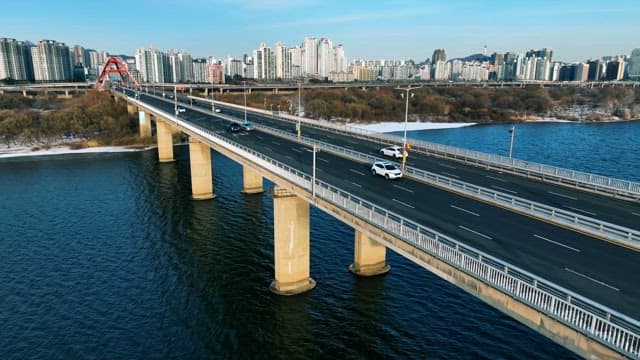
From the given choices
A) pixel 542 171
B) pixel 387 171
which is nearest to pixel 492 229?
pixel 387 171

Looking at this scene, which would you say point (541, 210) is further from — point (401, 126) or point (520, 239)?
point (401, 126)

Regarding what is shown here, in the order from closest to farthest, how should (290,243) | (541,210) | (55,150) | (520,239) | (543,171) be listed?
1. (520,239)
2. (541,210)
3. (290,243)
4. (543,171)
5. (55,150)

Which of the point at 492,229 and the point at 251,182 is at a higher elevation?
the point at 492,229

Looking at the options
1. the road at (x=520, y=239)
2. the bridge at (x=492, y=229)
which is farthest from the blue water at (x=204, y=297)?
the road at (x=520, y=239)

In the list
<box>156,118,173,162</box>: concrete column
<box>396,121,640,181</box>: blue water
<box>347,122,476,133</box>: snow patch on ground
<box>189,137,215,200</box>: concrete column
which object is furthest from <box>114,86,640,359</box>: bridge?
<box>347,122,476,133</box>: snow patch on ground

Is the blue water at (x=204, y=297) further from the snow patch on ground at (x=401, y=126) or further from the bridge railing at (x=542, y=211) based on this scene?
the snow patch on ground at (x=401, y=126)

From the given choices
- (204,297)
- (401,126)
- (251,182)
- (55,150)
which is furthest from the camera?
(401,126)

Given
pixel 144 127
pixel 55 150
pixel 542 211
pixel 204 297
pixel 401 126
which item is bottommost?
pixel 204 297

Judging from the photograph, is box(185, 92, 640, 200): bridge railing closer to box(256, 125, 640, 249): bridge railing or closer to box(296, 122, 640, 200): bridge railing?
box(296, 122, 640, 200): bridge railing
